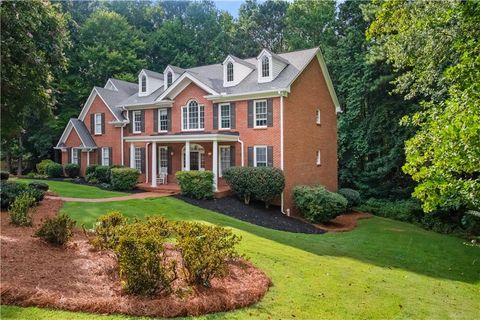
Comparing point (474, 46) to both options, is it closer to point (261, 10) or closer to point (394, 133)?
point (394, 133)

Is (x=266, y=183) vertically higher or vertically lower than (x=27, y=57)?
lower

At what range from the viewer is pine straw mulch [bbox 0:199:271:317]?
5.49m

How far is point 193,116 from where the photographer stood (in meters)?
23.4

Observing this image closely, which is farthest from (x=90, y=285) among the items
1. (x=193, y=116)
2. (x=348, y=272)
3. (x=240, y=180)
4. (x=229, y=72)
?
(x=229, y=72)

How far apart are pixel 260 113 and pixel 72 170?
674 inches

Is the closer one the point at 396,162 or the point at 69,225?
the point at 69,225

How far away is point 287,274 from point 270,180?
34.6 feet

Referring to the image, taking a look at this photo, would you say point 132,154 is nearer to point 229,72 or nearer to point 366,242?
point 229,72

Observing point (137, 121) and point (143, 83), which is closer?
point (137, 121)

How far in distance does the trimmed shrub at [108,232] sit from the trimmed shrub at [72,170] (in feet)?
72.4

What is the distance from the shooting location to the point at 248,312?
6023 mm

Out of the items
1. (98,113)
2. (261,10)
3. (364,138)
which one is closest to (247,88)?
(364,138)

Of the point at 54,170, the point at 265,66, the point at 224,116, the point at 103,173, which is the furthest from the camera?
the point at 54,170

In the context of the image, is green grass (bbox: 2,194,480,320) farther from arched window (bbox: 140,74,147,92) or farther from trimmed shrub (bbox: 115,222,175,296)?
arched window (bbox: 140,74,147,92)
